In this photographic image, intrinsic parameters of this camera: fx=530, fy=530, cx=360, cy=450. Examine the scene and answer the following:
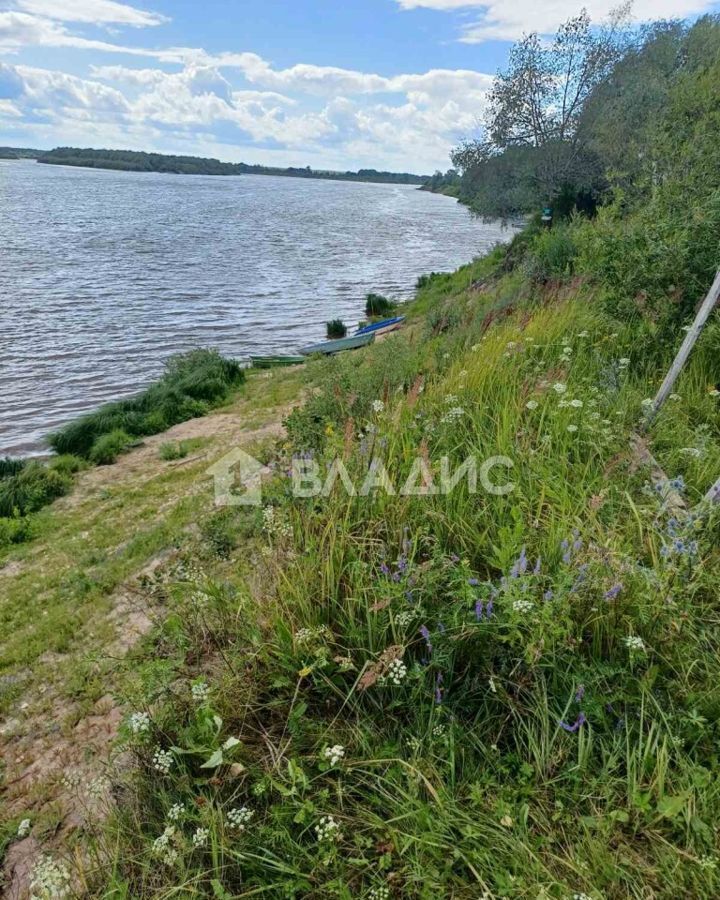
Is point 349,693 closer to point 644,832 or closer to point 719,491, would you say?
point 644,832

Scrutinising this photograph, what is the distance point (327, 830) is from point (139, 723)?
0.96 m

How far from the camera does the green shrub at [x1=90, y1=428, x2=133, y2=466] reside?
925 centimetres

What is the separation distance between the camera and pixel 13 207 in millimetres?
55031

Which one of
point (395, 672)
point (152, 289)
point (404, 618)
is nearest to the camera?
point (395, 672)

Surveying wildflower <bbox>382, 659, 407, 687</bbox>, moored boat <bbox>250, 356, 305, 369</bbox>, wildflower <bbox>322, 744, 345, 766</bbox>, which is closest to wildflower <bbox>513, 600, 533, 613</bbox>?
wildflower <bbox>382, 659, 407, 687</bbox>

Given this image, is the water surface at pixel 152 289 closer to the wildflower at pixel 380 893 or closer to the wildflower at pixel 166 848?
the wildflower at pixel 166 848

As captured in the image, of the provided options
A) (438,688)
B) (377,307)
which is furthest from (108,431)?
(377,307)

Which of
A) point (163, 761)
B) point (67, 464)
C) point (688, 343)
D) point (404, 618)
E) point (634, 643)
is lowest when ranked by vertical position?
point (67, 464)

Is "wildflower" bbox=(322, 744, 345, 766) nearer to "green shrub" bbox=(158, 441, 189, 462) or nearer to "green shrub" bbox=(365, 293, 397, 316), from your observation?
"green shrub" bbox=(158, 441, 189, 462)

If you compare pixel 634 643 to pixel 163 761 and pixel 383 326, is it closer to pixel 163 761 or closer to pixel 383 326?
pixel 163 761

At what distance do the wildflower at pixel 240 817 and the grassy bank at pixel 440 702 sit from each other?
1 cm

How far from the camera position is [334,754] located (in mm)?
2141

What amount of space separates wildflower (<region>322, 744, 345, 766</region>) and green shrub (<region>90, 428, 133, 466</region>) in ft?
27.2

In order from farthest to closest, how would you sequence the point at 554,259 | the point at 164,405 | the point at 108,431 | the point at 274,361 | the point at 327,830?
the point at 274,361, the point at 164,405, the point at 554,259, the point at 108,431, the point at 327,830
